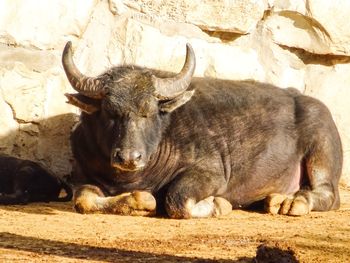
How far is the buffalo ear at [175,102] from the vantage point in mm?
10211

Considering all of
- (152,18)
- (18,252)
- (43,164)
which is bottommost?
(43,164)

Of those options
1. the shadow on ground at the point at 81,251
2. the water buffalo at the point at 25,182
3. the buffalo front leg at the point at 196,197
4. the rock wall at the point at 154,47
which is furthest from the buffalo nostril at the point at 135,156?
the shadow on ground at the point at 81,251

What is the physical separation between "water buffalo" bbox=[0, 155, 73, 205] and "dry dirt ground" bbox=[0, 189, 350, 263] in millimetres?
155

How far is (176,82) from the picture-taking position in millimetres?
10156

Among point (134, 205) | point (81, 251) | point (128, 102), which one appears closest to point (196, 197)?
point (134, 205)

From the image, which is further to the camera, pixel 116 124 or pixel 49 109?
pixel 49 109

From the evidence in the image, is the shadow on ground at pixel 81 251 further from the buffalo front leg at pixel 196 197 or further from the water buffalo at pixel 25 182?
the water buffalo at pixel 25 182

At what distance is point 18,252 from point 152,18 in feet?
15.6

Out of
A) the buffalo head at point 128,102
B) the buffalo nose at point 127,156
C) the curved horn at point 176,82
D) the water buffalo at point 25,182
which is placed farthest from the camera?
the water buffalo at point 25,182

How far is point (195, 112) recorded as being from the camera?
1052 cm

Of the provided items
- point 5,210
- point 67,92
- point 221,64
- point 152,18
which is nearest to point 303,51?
point 221,64

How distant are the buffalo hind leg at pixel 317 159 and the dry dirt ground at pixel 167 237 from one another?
232 mm

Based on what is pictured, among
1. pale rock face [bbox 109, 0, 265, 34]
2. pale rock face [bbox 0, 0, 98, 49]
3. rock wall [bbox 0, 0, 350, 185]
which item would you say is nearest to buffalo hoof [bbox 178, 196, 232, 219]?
rock wall [bbox 0, 0, 350, 185]

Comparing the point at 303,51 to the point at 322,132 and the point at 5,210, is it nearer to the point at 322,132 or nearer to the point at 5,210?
the point at 322,132
